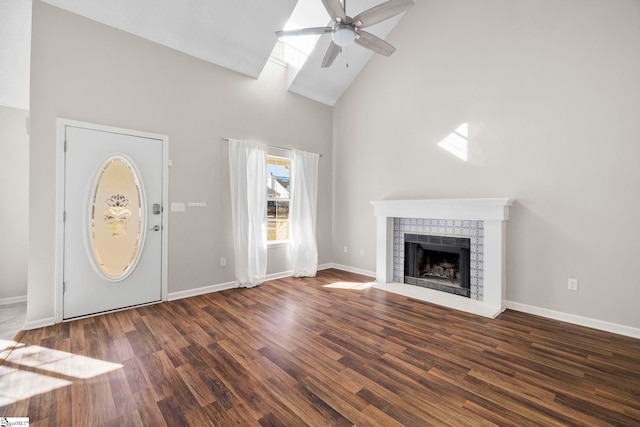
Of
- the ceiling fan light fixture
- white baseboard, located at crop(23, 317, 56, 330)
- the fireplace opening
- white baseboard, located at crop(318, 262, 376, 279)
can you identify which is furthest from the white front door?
the fireplace opening

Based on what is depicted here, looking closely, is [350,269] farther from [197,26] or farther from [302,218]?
[197,26]

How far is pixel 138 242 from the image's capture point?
3473 millimetres

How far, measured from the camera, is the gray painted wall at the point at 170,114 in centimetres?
288

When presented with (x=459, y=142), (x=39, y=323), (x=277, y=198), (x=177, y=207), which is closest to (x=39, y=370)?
(x=39, y=323)

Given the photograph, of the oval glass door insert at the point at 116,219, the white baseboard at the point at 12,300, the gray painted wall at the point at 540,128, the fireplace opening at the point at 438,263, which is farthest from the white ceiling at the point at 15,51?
the fireplace opening at the point at 438,263

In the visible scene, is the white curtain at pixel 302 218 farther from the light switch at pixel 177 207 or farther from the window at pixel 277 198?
the light switch at pixel 177 207

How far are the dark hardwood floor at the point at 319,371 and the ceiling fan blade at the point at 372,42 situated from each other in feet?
10.3

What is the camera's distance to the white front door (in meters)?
3.06

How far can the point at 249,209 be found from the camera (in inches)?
171

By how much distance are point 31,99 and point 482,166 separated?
5365 millimetres

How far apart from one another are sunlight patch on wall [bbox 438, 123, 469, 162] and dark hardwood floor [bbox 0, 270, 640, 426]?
87.2 inches

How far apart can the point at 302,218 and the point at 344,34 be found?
3107mm

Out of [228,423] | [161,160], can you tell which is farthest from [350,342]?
[161,160]

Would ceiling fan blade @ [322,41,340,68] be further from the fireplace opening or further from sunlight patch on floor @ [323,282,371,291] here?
sunlight patch on floor @ [323,282,371,291]
